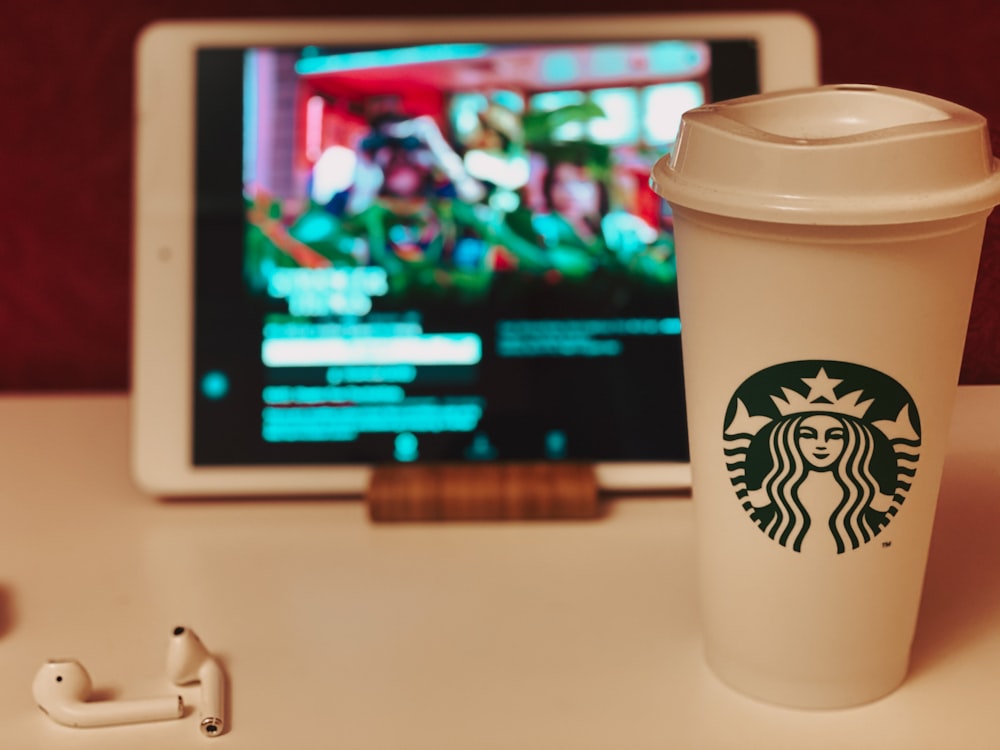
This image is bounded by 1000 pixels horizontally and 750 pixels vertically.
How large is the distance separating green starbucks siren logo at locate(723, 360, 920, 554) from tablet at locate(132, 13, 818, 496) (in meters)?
0.22

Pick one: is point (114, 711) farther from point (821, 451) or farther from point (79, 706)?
point (821, 451)

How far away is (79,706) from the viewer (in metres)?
0.44

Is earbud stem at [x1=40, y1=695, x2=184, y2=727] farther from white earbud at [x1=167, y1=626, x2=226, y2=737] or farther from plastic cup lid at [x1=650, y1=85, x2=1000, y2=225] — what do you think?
plastic cup lid at [x1=650, y1=85, x2=1000, y2=225]

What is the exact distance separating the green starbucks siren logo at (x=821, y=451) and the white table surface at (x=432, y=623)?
0.17 ft

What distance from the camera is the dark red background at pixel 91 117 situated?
0.74 meters

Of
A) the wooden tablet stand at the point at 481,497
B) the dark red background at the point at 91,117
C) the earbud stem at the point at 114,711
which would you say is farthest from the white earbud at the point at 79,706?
the dark red background at the point at 91,117

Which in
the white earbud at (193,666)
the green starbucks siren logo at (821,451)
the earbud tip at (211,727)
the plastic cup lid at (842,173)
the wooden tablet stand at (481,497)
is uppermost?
the plastic cup lid at (842,173)

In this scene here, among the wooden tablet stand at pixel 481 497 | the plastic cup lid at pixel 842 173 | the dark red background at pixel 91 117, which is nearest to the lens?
the plastic cup lid at pixel 842 173

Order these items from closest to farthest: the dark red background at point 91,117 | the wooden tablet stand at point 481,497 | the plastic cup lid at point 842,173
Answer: the plastic cup lid at point 842,173, the wooden tablet stand at point 481,497, the dark red background at point 91,117

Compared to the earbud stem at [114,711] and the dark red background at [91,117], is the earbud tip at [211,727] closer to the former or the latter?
the earbud stem at [114,711]

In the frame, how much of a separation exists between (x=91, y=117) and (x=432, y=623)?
498mm

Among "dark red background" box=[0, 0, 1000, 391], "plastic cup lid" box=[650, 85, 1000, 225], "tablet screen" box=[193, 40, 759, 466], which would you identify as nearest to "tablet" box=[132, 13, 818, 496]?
"tablet screen" box=[193, 40, 759, 466]

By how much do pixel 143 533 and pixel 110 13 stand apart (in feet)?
1.28

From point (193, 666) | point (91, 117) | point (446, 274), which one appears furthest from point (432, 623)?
point (91, 117)
